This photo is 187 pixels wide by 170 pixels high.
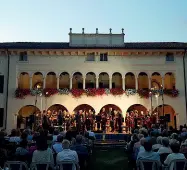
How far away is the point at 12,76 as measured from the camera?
2612 centimetres

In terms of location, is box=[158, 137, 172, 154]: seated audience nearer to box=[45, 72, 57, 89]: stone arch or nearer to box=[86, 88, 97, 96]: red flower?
box=[86, 88, 97, 96]: red flower

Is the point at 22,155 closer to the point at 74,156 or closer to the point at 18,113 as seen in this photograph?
the point at 74,156

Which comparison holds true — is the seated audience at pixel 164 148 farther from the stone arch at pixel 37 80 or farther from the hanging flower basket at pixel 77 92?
the stone arch at pixel 37 80

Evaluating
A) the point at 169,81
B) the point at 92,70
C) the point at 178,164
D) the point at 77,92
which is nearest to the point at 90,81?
the point at 92,70

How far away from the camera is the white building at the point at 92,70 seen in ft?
84.3

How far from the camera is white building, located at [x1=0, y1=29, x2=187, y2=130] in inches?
1011

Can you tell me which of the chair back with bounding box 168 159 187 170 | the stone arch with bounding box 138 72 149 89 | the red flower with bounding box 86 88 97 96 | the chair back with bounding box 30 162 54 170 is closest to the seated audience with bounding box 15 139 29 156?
the chair back with bounding box 30 162 54 170

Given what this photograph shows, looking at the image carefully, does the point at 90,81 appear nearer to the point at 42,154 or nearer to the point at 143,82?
the point at 143,82

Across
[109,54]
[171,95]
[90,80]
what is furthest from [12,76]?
[171,95]

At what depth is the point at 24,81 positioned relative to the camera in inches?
1098

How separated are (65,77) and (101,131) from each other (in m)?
7.93

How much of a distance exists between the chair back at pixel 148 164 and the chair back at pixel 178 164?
0.31 meters

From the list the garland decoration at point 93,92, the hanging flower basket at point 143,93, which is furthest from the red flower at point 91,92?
the hanging flower basket at point 143,93

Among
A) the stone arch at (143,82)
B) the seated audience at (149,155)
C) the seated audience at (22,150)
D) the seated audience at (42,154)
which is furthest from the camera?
the stone arch at (143,82)
